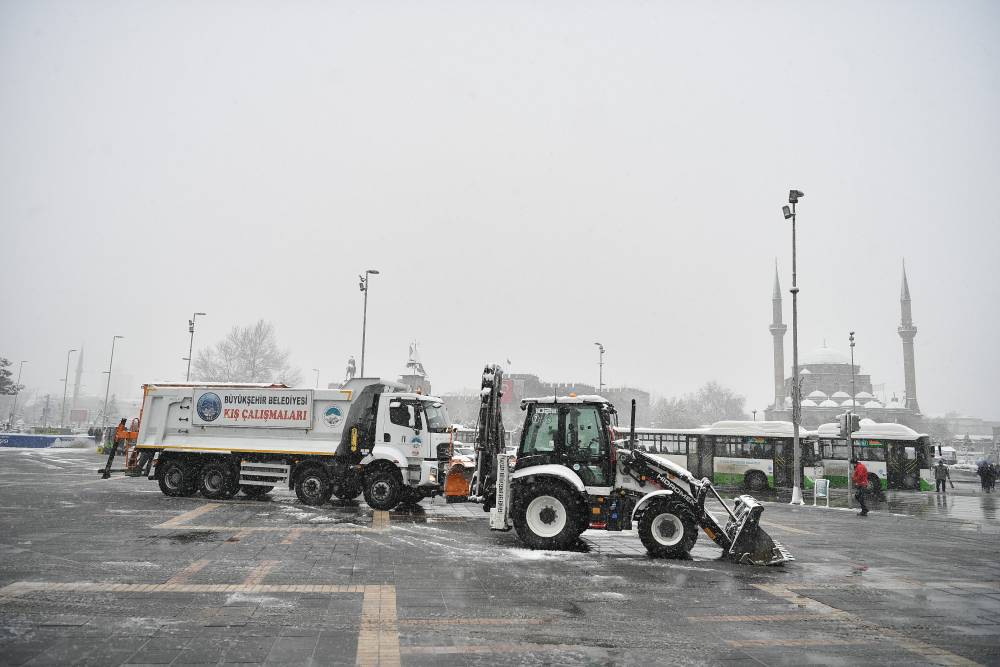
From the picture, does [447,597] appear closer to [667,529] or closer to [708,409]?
[667,529]

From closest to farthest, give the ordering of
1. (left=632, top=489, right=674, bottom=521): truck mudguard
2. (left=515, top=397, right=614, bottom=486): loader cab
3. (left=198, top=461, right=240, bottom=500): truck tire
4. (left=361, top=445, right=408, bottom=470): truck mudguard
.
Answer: (left=632, top=489, right=674, bottom=521): truck mudguard
(left=515, top=397, right=614, bottom=486): loader cab
(left=361, top=445, right=408, bottom=470): truck mudguard
(left=198, top=461, right=240, bottom=500): truck tire

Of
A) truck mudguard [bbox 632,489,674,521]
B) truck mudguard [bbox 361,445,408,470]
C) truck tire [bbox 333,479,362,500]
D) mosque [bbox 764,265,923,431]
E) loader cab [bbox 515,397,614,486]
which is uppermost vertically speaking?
mosque [bbox 764,265,923,431]

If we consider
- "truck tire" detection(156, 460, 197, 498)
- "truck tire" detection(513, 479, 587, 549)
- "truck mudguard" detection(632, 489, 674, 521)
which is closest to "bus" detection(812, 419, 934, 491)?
"truck mudguard" detection(632, 489, 674, 521)

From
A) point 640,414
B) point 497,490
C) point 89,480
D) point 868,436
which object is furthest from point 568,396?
point 640,414

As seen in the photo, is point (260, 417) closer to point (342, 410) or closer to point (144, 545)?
point (342, 410)

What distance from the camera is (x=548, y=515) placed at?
10914 mm

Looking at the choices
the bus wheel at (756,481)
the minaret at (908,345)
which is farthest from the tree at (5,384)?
the minaret at (908,345)

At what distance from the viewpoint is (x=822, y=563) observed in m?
10.5

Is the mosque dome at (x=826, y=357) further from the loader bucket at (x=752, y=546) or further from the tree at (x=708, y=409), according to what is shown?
the loader bucket at (x=752, y=546)

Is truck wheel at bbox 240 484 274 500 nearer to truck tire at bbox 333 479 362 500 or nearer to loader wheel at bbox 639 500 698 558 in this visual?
truck tire at bbox 333 479 362 500

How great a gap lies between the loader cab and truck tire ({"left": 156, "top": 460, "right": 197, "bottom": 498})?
10.5 m

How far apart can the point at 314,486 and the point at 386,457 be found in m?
2.42

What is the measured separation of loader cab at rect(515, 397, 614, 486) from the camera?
35.7 feet

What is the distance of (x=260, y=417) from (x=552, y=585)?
1109 cm
